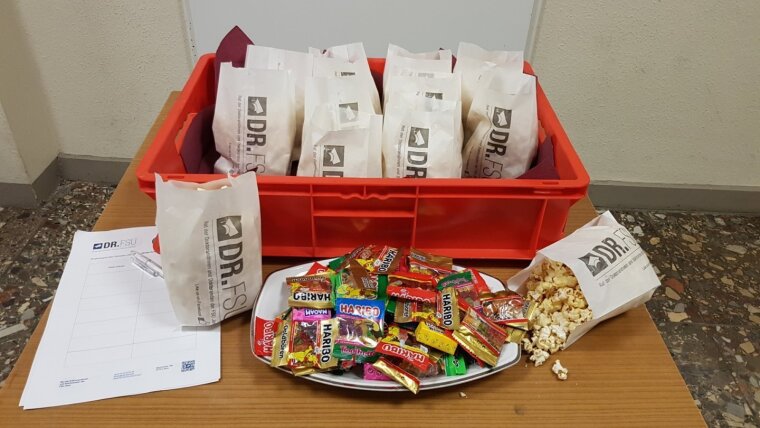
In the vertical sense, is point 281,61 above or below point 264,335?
above

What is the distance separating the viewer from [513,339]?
560mm

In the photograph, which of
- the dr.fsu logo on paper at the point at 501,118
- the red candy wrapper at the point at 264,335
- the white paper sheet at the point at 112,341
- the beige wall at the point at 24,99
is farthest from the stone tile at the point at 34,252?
the dr.fsu logo on paper at the point at 501,118

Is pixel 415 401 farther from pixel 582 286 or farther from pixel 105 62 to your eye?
pixel 105 62

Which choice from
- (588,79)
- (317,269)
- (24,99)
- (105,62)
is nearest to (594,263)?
(317,269)

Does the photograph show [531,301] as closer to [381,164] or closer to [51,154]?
[381,164]

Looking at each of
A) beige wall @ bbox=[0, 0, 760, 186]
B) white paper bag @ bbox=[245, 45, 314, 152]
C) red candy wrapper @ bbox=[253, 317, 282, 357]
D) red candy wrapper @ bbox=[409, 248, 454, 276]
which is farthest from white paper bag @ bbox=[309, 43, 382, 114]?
beige wall @ bbox=[0, 0, 760, 186]

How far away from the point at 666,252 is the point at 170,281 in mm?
1425

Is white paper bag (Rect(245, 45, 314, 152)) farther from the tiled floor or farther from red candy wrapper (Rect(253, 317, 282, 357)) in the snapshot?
the tiled floor

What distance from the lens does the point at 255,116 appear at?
27.8 inches

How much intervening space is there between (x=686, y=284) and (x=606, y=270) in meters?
1.00

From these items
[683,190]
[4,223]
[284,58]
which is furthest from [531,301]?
[4,223]

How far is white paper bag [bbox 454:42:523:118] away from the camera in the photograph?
2.60ft

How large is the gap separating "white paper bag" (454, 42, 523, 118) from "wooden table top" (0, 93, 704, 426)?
0.40m

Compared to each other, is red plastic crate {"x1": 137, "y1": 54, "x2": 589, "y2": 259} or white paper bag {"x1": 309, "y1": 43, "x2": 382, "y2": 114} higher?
white paper bag {"x1": 309, "y1": 43, "x2": 382, "y2": 114}
